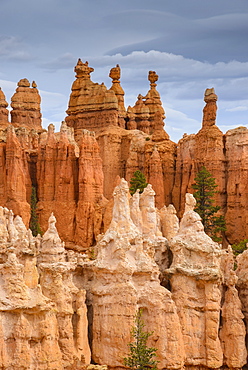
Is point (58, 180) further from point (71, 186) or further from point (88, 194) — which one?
point (88, 194)

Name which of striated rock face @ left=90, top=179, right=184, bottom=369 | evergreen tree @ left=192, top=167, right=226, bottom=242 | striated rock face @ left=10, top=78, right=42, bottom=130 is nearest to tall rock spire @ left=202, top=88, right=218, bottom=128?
evergreen tree @ left=192, top=167, right=226, bottom=242

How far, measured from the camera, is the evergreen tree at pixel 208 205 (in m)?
49.5

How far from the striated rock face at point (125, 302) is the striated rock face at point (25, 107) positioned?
160ft

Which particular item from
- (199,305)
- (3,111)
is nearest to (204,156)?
(3,111)

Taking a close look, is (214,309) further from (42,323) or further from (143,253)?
(42,323)

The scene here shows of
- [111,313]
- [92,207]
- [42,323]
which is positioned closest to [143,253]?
[111,313]

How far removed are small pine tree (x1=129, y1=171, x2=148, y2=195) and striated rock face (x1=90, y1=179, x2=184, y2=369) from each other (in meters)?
29.7

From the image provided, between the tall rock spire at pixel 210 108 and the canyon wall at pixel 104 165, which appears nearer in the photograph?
the canyon wall at pixel 104 165

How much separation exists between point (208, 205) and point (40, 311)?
32.2 meters

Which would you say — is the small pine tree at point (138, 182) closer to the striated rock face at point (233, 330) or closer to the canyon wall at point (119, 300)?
the canyon wall at point (119, 300)

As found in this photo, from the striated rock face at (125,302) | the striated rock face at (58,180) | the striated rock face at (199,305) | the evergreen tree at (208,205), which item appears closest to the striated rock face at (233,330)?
the striated rock face at (199,305)

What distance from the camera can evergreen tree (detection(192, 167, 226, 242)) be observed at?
163ft

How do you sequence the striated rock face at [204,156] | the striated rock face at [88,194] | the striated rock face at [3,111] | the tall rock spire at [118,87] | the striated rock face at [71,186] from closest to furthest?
the striated rock face at [88,194] → the striated rock face at [71,186] → the striated rock face at [204,156] → the striated rock face at [3,111] → the tall rock spire at [118,87]

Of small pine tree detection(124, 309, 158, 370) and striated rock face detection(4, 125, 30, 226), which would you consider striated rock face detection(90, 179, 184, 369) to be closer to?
small pine tree detection(124, 309, 158, 370)
